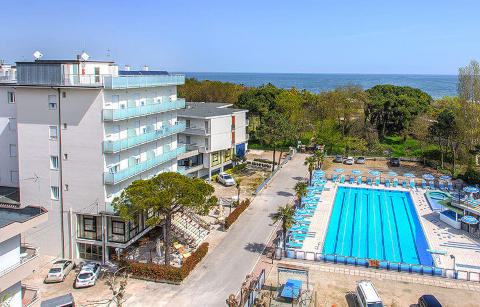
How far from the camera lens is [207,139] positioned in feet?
150

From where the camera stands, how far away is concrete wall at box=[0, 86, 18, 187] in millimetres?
30016

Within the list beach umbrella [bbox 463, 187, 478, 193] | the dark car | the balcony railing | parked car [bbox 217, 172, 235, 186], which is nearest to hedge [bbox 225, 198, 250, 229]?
parked car [bbox 217, 172, 235, 186]

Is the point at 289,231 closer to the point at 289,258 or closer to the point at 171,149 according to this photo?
the point at 289,258

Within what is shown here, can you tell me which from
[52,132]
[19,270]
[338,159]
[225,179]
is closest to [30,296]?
[19,270]

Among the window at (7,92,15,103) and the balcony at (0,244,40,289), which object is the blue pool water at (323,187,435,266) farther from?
the window at (7,92,15,103)

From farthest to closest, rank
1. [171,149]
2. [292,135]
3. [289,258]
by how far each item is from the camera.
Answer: [292,135] → [171,149] → [289,258]

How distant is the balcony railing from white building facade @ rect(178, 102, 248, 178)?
9826mm

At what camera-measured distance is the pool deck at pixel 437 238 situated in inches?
1129

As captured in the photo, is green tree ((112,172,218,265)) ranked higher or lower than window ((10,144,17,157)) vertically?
lower

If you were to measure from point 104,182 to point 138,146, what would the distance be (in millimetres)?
4682

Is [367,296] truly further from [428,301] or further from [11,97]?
[11,97]

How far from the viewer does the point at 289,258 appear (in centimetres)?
2828

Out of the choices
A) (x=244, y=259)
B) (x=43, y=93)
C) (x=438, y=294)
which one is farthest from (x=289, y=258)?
(x=43, y=93)

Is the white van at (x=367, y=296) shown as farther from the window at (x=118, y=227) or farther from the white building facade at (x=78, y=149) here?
the window at (x=118, y=227)
